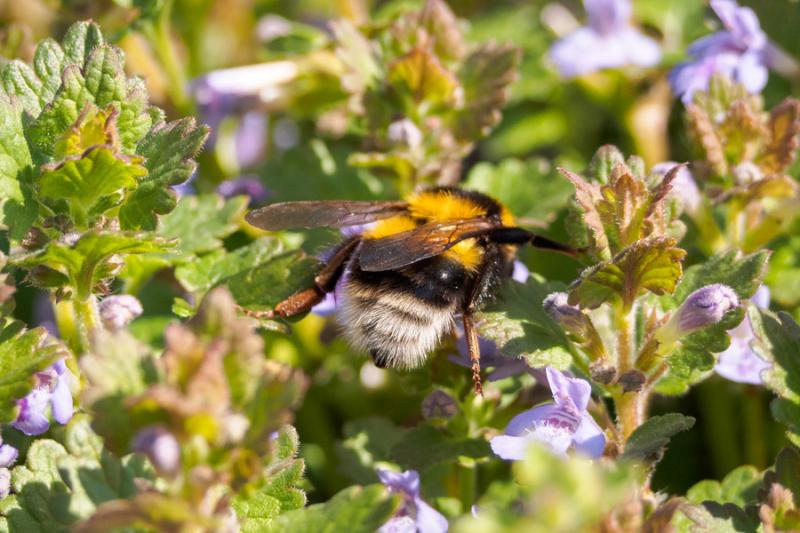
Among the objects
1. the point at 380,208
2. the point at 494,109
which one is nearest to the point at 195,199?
the point at 380,208

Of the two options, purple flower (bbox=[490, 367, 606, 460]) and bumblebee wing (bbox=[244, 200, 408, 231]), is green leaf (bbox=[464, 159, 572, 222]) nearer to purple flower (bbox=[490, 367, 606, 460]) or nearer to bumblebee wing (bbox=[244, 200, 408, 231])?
bumblebee wing (bbox=[244, 200, 408, 231])

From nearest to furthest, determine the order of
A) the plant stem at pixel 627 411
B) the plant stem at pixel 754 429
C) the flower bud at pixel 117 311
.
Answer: the plant stem at pixel 627 411, the flower bud at pixel 117 311, the plant stem at pixel 754 429

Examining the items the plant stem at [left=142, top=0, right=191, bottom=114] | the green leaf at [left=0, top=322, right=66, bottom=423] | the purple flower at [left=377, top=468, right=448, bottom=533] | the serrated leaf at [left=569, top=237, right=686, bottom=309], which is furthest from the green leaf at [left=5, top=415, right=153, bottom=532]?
the plant stem at [left=142, top=0, right=191, bottom=114]

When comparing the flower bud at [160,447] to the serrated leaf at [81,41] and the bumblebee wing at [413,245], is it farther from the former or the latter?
the serrated leaf at [81,41]

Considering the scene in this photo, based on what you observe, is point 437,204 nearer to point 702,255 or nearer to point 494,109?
point 494,109

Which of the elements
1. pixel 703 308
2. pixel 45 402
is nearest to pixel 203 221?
pixel 45 402

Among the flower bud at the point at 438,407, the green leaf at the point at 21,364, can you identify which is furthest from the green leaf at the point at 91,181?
the flower bud at the point at 438,407

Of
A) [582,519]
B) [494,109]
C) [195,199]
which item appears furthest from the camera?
[494,109]
